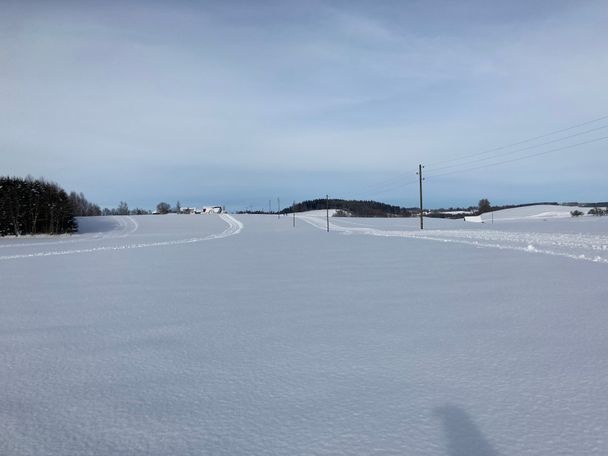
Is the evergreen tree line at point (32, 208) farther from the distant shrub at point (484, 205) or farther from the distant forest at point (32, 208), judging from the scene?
the distant shrub at point (484, 205)

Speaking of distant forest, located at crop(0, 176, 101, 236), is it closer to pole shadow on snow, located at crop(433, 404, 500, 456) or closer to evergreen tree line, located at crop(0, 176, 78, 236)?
evergreen tree line, located at crop(0, 176, 78, 236)

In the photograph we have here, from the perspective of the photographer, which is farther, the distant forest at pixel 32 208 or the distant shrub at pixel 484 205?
the distant shrub at pixel 484 205

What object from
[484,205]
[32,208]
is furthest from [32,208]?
[484,205]

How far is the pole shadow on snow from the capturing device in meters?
2.77

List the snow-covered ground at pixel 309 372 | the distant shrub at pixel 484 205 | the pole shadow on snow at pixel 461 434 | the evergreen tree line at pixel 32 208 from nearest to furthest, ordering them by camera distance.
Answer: the pole shadow on snow at pixel 461 434
the snow-covered ground at pixel 309 372
the evergreen tree line at pixel 32 208
the distant shrub at pixel 484 205

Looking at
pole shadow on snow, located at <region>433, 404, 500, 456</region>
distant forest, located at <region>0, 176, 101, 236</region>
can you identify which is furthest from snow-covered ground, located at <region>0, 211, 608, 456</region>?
distant forest, located at <region>0, 176, 101, 236</region>

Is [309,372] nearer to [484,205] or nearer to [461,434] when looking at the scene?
[461,434]

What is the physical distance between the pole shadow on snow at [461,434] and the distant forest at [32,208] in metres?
52.2

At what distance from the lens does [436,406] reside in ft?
11.1

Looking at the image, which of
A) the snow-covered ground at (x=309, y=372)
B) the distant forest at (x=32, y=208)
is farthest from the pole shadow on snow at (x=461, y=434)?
the distant forest at (x=32, y=208)

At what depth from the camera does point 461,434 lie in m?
2.97

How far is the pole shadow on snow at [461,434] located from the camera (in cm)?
277

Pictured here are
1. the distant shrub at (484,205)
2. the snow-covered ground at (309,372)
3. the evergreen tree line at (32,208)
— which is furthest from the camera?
the distant shrub at (484,205)

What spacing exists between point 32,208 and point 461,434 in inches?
2103
